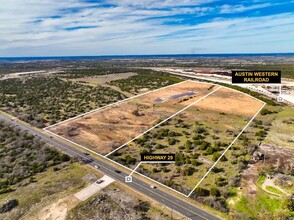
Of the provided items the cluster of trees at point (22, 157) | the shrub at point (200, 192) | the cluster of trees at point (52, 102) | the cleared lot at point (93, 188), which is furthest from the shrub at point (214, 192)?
the cluster of trees at point (52, 102)

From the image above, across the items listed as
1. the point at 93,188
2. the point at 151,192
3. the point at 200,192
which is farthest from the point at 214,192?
the point at 93,188

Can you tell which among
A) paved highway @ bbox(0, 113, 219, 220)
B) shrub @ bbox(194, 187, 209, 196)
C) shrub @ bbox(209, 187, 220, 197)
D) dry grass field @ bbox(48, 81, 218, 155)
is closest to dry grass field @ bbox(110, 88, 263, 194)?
shrub @ bbox(194, 187, 209, 196)

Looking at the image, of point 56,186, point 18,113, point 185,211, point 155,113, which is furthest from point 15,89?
point 185,211

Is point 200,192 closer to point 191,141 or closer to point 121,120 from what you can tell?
point 191,141

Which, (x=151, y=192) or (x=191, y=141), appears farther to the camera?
(x=191, y=141)

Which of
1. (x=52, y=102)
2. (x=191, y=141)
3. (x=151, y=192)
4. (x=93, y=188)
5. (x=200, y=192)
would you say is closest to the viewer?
(x=200, y=192)

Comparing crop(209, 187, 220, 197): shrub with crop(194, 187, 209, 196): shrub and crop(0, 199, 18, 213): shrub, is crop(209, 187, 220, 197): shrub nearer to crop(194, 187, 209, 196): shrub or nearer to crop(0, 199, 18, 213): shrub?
crop(194, 187, 209, 196): shrub
